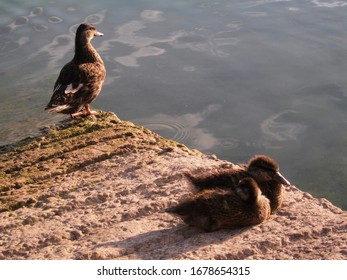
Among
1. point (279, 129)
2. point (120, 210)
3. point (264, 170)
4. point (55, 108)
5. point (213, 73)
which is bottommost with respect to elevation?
point (279, 129)

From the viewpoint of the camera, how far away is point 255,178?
577 centimetres

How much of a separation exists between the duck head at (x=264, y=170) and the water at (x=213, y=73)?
220 centimetres

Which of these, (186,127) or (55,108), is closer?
(55,108)

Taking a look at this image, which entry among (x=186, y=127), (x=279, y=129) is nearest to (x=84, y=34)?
(x=186, y=127)

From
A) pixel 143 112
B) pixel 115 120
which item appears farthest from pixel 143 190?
pixel 143 112

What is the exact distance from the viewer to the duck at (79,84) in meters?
7.88

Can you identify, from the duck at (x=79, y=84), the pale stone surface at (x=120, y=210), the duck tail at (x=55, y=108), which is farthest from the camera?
the duck at (x=79, y=84)

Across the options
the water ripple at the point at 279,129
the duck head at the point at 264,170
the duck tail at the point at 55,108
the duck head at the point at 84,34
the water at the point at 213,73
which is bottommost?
the water ripple at the point at 279,129

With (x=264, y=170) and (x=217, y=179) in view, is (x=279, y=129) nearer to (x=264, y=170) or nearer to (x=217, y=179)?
(x=264, y=170)

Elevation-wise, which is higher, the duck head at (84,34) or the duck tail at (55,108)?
the duck head at (84,34)

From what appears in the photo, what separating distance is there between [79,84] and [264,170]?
321cm

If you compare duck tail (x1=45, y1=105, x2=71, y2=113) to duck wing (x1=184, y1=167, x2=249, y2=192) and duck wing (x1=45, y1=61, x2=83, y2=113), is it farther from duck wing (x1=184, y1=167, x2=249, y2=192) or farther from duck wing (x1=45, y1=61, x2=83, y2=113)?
duck wing (x1=184, y1=167, x2=249, y2=192)

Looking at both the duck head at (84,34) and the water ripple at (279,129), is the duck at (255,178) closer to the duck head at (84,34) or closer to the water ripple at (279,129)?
the water ripple at (279,129)

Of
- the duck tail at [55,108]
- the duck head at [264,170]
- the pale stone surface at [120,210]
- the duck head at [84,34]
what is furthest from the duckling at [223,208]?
the duck head at [84,34]
